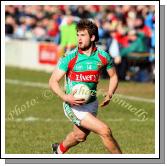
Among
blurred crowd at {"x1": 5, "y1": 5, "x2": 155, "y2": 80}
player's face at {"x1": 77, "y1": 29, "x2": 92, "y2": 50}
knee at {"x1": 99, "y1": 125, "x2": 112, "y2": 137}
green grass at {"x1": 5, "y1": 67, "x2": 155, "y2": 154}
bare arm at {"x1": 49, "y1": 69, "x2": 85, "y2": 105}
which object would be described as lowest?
green grass at {"x1": 5, "y1": 67, "x2": 155, "y2": 154}

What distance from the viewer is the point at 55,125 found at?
1681cm

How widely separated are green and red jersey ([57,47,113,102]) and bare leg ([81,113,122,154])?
0.30m

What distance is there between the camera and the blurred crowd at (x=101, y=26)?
26.8 m

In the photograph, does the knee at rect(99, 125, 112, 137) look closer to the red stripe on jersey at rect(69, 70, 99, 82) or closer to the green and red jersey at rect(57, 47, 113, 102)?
the green and red jersey at rect(57, 47, 113, 102)

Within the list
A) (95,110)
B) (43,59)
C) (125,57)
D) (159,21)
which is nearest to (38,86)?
(125,57)

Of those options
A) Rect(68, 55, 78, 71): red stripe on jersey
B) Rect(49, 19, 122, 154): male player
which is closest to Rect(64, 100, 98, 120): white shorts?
Rect(49, 19, 122, 154): male player

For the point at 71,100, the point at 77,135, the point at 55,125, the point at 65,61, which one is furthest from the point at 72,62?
the point at 55,125

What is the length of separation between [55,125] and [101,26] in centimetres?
1187

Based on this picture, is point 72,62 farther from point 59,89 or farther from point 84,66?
point 59,89

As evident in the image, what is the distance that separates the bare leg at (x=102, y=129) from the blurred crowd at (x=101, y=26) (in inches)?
577

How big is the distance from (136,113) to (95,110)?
7.62 metres

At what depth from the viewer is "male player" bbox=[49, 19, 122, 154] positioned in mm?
11188

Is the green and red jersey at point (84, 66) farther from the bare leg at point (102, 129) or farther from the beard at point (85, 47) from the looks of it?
the bare leg at point (102, 129)

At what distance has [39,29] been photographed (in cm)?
3206
